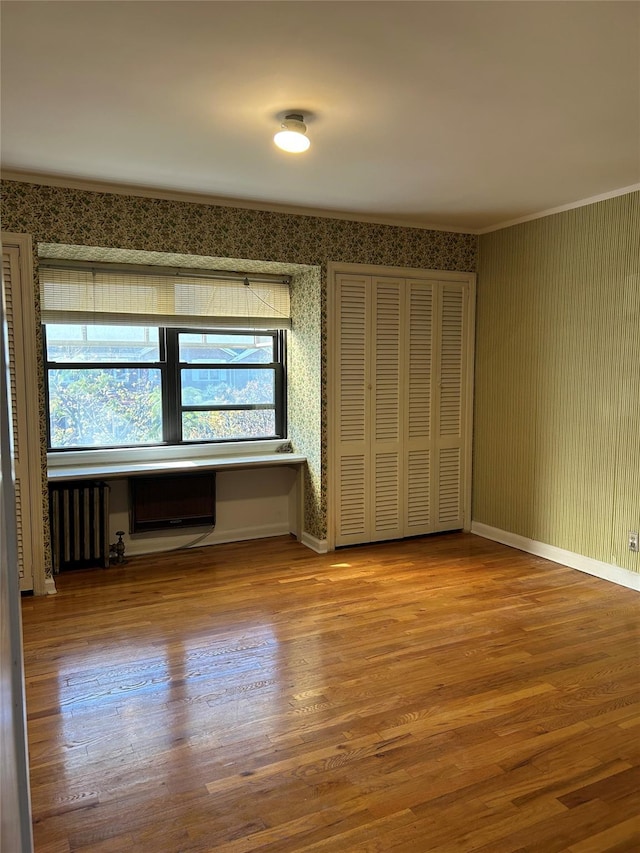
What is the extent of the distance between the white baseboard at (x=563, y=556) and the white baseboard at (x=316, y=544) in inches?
54.9

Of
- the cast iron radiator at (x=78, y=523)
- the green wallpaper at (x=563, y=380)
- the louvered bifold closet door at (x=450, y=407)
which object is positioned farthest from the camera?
the louvered bifold closet door at (x=450, y=407)

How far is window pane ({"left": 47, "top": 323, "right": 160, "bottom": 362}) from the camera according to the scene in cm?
457

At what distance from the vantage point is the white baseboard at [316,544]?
4.91 m

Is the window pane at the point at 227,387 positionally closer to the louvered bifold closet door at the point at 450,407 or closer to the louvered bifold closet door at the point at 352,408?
the louvered bifold closet door at the point at 352,408

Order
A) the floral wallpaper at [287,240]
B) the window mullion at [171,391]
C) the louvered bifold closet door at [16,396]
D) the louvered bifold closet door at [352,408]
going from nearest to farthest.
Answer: the louvered bifold closet door at [16,396] → the floral wallpaper at [287,240] → the louvered bifold closet door at [352,408] → the window mullion at [171,391]

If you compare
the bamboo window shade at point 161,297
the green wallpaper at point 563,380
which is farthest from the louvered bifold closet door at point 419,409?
the bamboo window shade at point 161,297


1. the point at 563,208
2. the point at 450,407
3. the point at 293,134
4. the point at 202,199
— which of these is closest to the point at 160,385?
the point at 202,199

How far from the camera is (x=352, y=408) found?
494 centimetres

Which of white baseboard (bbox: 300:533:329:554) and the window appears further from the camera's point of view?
white baseboard (bbox: 300:533:329:554)

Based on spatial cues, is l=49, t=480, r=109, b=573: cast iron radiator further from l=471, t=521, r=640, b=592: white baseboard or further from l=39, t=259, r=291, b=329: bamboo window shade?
l=471, t=521, r=640, b=592: white baseboard

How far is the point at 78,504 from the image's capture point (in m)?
4.38

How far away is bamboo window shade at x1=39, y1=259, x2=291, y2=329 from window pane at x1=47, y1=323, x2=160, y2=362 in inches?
5.2

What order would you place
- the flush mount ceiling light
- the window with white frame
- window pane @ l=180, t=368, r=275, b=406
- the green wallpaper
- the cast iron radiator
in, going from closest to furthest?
the flush mount ceiling light, the green wallpaper, the cast iron radiator, the window with white frame, window pane @ l=180, t=368, r=275, b=406

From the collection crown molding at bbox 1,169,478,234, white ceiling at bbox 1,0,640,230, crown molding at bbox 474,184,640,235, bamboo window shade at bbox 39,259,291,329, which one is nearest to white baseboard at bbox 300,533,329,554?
bamboo window shade at bbox 39,259,291,329
